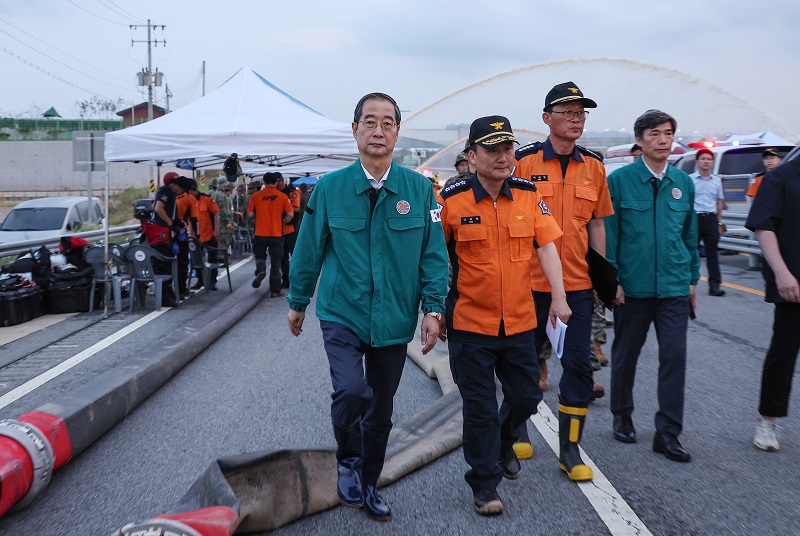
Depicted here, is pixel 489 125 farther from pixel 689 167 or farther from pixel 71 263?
pixel 689 167

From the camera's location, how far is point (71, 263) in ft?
38.2

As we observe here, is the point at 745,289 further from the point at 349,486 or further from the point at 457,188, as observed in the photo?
the point at 349,486

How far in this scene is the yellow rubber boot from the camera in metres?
4.39

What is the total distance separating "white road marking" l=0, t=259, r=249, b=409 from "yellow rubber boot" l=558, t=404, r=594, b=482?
14.7 ft

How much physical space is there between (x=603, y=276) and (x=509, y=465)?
50.9 inches

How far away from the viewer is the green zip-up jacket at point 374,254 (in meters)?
3.81

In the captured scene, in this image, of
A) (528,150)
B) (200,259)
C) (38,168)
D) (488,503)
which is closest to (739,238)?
(200,259)

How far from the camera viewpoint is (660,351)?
499 cm

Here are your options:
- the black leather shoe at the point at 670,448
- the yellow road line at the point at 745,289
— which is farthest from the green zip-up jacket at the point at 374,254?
the yellow road line at the point at 745,289

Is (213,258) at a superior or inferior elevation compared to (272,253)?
inferior

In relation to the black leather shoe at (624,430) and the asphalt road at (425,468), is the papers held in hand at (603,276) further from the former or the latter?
the asphalt road at (425,468)

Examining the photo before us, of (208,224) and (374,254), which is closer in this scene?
(374,254)

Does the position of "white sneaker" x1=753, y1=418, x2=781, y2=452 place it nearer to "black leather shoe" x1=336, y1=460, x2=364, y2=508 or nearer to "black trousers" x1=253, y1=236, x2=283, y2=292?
"black leather shoe" x1=336, y1=460, x2=364, y2=508

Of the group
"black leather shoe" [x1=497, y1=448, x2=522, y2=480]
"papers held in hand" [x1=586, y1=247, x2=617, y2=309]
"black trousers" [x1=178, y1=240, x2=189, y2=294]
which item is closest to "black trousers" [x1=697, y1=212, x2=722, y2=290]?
"papers held in hand" [x1=586, y1=247, x2=617, y2=309]
